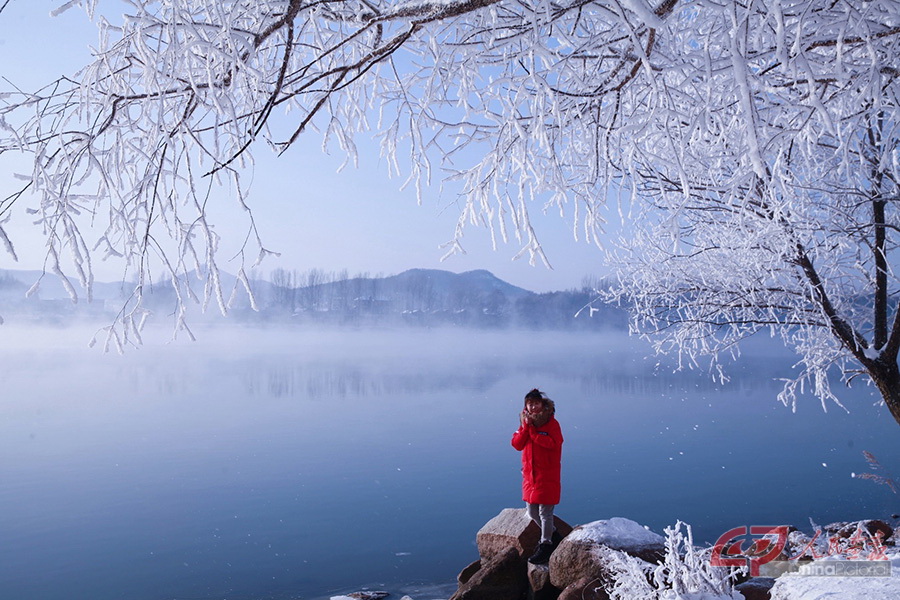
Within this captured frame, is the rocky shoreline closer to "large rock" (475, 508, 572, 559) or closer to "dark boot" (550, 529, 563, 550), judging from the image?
"large rock" (475, 508, 572, 559)

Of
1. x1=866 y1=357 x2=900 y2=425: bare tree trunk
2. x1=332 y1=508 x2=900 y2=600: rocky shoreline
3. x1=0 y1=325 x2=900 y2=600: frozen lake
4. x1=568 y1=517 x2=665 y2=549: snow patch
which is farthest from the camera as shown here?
A: x1=0 y1=325 x2=900 y2=600: frozen lake

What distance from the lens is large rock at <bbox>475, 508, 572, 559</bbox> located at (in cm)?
639

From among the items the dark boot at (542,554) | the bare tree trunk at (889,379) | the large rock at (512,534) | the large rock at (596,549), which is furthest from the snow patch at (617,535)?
the bare tree trunk at (889,379)

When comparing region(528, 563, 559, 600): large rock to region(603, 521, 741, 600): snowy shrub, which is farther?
region(528, 563, 559, 600): large rock

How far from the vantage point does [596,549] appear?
5.29 meters

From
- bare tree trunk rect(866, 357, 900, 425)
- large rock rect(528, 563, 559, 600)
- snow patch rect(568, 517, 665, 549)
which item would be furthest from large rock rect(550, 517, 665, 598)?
bare tree trunk rect(866, 357, 900, 425)

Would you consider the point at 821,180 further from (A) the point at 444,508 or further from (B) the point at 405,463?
(B) the point at 405,463

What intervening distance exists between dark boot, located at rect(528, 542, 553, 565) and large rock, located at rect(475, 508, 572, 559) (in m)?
0.26

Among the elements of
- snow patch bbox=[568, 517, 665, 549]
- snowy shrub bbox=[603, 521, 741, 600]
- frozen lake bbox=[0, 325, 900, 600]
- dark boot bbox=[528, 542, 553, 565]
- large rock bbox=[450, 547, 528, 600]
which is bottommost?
frozen lake bbox=[0, 325, 900, 600]

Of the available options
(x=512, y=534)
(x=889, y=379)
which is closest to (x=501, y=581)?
(x=512, y=534)

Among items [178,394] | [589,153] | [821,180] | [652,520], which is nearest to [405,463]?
[652,520]

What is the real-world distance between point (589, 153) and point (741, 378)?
46.5 metres

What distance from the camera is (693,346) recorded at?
8.61m

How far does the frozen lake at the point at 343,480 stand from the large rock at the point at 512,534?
7.31ft
